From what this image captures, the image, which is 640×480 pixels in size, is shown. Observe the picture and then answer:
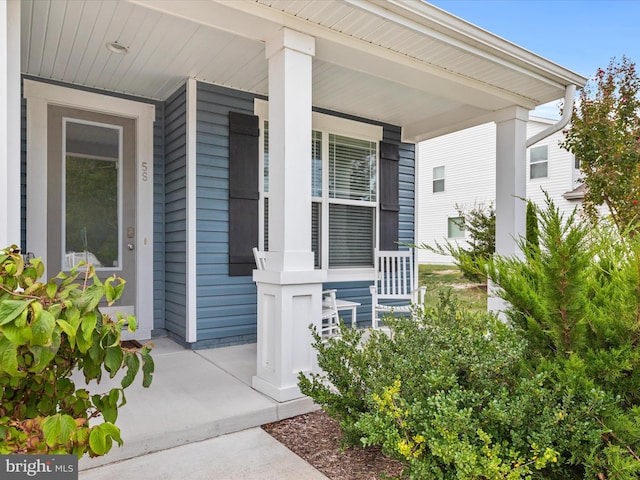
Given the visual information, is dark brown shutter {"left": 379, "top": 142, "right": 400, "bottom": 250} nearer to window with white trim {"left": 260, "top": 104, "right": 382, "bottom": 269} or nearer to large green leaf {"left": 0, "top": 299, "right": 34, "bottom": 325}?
window with white trim {"left": 260, "top": 104, "right": 382, "bottom": 269}

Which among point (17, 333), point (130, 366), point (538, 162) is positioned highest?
point (538, 162)

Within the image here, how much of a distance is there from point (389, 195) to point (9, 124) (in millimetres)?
3923

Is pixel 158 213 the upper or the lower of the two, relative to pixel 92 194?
lower

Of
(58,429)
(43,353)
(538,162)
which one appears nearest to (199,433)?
(58,429)

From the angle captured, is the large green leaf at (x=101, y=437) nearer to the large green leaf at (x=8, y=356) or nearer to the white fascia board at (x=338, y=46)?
the large green leaf at (x=8, y=356)

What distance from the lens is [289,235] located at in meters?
2.59

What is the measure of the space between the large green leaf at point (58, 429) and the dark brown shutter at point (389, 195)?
4.30 m

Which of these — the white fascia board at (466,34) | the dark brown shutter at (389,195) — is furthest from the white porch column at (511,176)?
the dark brown shutter at (389,195)

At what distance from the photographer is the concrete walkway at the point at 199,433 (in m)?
1.88

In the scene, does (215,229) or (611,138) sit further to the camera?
(611,138)

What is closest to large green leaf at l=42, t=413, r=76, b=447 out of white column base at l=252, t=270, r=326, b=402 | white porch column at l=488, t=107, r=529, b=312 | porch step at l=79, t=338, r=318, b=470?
porch step at l=79, t=338, r=318, b=470

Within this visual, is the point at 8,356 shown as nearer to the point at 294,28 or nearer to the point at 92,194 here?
the point at 294,28

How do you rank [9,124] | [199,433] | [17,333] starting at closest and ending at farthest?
[17,333] → [9,124] → [199,433]

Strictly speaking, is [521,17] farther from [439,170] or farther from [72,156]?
[72,156]
